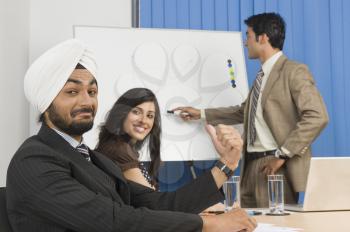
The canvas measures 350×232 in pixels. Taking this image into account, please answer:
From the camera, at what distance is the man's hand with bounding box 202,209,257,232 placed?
1.22m

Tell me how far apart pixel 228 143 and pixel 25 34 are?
8.62 feet

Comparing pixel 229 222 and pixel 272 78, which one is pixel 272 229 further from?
pixel 272 78

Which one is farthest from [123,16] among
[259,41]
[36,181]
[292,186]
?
[36,181]

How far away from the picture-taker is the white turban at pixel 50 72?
1299 millimetres

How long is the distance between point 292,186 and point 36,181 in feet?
7.85

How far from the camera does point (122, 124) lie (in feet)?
8.55

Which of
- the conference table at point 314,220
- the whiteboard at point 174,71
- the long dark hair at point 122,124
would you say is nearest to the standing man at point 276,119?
the whiteboard at point 174,71

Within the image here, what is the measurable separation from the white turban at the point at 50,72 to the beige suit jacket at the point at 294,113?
82.0 inches

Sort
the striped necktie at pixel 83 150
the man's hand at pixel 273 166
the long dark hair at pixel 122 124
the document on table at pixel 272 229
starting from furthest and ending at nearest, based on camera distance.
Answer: the man's hand at pixel 273 166 < the long dark hair at pixel 122 124 < the document on table at pixel 272 229 < the striped necktie at pixel 83 150

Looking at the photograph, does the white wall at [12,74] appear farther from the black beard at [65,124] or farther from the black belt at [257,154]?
the black beard at [65,124]

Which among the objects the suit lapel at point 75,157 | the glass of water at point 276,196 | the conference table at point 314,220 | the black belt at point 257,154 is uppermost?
the suit lapel at point 75,157

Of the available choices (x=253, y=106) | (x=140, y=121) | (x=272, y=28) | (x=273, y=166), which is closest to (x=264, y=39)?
(x=272, y=28)

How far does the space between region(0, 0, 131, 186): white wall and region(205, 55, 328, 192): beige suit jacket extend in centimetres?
133

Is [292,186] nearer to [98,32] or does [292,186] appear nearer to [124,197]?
[98,32]
